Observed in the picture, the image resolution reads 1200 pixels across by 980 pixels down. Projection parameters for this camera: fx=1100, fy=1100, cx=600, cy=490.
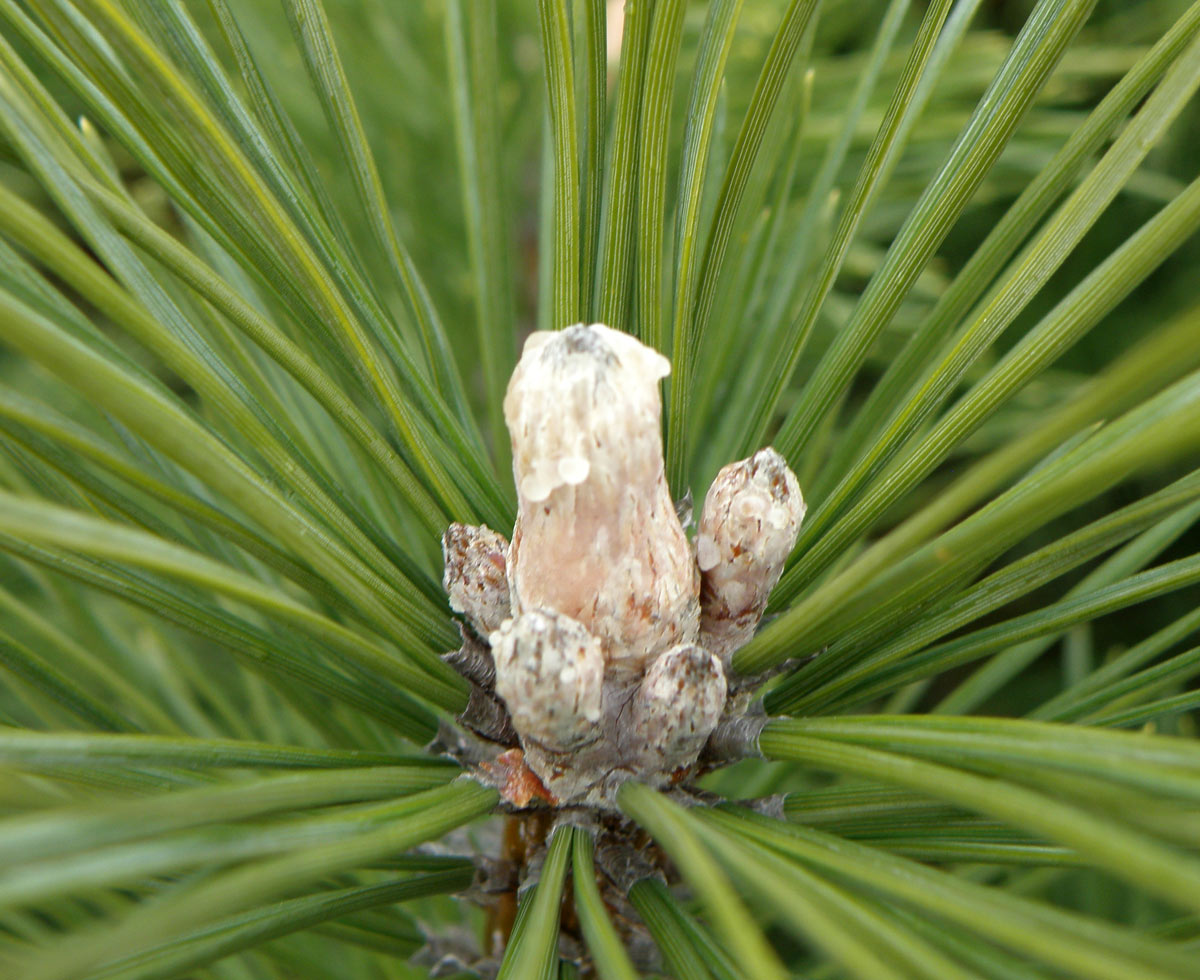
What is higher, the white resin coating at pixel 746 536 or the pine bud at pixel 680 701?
the white resin coating at pixel 746 536

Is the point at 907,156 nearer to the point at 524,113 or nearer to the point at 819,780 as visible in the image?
the point at 524,113

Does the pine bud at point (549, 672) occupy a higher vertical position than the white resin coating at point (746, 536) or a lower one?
lower

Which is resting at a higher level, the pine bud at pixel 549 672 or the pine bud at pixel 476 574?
the pine bud at pixel 476 574

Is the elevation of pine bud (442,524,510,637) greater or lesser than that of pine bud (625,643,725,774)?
greater

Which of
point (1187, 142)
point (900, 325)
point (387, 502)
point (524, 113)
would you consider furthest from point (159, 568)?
point (1187, 142)

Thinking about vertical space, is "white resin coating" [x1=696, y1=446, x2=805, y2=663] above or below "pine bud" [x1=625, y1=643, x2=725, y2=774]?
above

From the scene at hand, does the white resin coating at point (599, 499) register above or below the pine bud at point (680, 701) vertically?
above
